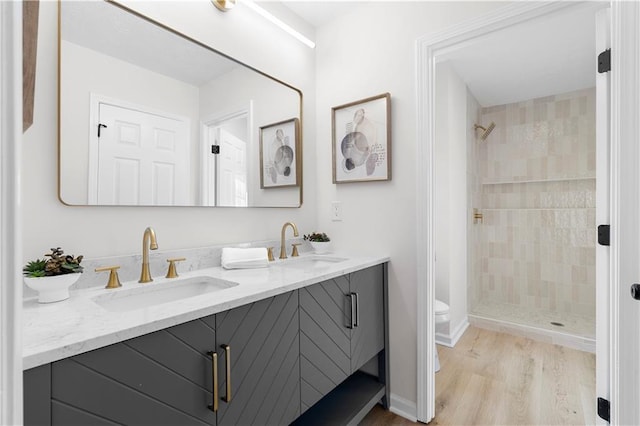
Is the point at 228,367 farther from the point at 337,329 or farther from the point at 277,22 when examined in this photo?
the point at 277,22

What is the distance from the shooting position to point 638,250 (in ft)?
3.56

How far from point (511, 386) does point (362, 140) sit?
1.84 metres

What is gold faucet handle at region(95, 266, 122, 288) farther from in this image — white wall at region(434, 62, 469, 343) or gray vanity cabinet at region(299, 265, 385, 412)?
white wall at region(434, 62, 469, 343)

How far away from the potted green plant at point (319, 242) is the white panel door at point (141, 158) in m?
0.84

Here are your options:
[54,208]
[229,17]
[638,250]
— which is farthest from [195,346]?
[229,17]

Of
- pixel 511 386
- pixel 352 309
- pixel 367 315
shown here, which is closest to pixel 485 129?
pixel 511 386

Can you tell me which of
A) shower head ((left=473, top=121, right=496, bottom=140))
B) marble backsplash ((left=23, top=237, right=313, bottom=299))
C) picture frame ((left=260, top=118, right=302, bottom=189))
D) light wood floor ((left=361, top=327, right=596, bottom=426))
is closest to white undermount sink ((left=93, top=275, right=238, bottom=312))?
marble backsplash ((left=23, top=237, right=313, bottom=299))

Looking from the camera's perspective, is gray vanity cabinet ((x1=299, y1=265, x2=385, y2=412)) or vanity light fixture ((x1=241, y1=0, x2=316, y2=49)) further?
vanity light fixture ((x1=241, y1=0, x2=316, y2=49))

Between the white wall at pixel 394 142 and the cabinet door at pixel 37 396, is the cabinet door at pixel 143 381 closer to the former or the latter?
the cabinet door at pixel 37 396

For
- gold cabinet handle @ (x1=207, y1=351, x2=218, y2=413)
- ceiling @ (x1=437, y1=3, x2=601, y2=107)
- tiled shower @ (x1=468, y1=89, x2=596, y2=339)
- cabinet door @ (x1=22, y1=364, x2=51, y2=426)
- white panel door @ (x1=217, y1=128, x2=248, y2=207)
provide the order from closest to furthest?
1. cabinet door @ (x1=22, y1=364, x2=51, y2=426)
2. gold cabinet handle @ (x1=207, y1=351, x2=218, y2=413)
3. white panel door @ (x1=217, y1=128, x2=248, y2=207)
4. ceiling @ (x1=437, y1=3, x2=601, y2=107)
5. tiled shower @ (x1=468, y1=89, x2=596, y2=339)

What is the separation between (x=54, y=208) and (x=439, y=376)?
7.66 ft

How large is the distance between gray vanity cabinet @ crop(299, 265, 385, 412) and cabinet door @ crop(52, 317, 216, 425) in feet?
1.44

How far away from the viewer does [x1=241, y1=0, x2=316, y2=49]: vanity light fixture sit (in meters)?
1.73

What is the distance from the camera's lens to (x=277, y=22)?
1.86 metres
